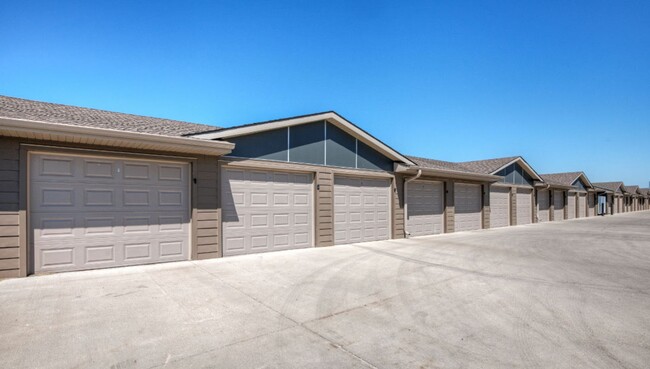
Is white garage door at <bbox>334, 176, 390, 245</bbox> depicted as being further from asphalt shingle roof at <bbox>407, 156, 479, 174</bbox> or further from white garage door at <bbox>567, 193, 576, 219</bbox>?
white garage door at <bbox>567, 193, 576, 219</bbox>

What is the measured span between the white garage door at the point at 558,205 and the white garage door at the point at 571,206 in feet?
5.91

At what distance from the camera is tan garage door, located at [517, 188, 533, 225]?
20.5 m

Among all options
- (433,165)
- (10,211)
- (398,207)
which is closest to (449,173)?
(433,165)

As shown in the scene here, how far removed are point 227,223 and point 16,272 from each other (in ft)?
13.7

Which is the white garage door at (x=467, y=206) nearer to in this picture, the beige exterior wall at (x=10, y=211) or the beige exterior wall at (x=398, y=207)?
the beige exterior wall at (x=398, y=207)

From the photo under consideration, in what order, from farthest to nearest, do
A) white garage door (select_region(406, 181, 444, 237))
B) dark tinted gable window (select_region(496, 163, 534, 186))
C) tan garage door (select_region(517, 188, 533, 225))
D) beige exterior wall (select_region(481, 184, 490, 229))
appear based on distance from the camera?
tan garage door (select_region(517, 188, 533, 225)) → dark tinted gable window (select_region(496, 163, 534, 186)) → beige exterior wall (select_region(481, 184, 490, 229)) → white garage door (select_region(406, 181, 444, 237))

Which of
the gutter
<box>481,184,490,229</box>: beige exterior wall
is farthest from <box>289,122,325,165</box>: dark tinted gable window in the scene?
<box>481,184,490,229</box>: beige exterior wall

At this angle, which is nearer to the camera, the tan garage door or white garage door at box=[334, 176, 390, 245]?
white garage door at box=[334, 176, 390, 245]

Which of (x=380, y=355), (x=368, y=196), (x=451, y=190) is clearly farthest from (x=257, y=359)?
(x=451, y=190)

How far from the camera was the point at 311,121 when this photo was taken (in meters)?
10.1

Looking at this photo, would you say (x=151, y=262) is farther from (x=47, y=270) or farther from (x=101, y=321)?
(x=101, y=321)

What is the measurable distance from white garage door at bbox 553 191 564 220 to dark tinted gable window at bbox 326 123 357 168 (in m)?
22.6

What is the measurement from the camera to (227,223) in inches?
332

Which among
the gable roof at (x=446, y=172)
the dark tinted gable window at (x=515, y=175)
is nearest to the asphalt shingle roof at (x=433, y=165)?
the gable roof at (x=446, y=172)
